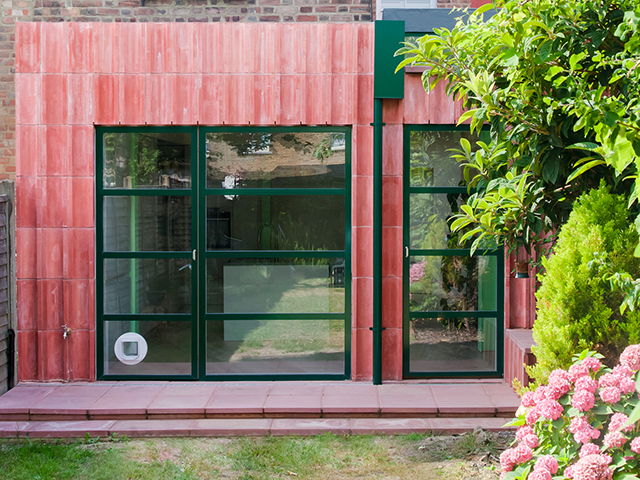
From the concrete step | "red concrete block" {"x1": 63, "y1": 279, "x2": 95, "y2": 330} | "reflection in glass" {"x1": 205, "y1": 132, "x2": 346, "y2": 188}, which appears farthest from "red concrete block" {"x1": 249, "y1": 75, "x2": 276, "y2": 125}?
the concrete step

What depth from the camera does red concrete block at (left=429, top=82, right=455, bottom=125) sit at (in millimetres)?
5359

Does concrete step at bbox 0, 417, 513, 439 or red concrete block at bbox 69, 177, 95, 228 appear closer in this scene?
concrete step at bbox 0, 417, 513, 439

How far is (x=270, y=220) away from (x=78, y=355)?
2.36 m

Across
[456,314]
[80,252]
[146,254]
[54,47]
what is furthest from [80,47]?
[456,314]

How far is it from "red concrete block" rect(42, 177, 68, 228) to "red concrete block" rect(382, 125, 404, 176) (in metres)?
3.19

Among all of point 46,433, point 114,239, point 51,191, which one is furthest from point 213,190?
point 46,433

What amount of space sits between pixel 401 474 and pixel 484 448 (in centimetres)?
76

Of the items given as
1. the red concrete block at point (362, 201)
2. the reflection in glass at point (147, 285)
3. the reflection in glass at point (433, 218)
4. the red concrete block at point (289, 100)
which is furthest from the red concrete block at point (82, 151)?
the reflection in glass at point (433, 218)

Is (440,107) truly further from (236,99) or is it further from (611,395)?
(611,395)

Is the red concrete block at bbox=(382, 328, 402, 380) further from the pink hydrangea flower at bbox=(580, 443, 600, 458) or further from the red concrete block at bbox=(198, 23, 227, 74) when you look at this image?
the red concrete block at bbox=(198, 23, 227, 74)

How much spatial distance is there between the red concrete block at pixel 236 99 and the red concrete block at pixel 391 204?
61.5 inches

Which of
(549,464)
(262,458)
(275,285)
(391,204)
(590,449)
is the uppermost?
(391,204)

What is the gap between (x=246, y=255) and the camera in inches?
218

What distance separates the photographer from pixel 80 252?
5.42m
